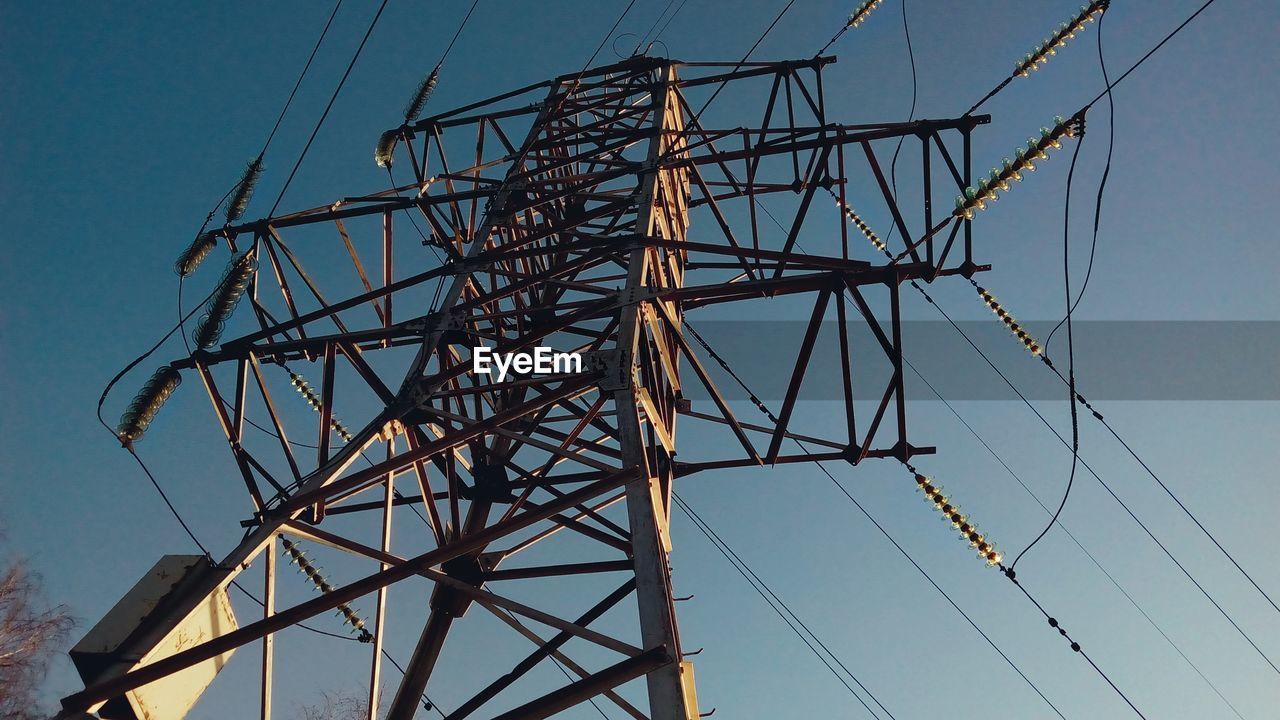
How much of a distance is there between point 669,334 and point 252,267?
4163 millimetres

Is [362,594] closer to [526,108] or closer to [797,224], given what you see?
[797,224]

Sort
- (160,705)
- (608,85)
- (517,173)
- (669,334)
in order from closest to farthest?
(160,705), (669,334), (517,173), (608,85)

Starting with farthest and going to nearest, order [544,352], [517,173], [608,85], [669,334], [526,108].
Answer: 1. [608,85]
2. [526,108]
3. [517,173]
4. [669,334]
5. [544,352]

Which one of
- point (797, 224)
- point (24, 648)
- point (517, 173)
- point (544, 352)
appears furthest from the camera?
point (24, 648)

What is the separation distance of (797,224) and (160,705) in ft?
23.9

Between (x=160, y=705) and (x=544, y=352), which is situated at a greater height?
(x=544, y=352)

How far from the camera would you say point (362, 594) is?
4.44m

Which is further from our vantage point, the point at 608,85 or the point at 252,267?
the point at 608,85

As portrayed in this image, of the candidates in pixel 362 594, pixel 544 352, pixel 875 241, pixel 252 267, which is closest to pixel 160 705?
pixel 362 594

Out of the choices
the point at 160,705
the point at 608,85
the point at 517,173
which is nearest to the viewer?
the point at 160,705

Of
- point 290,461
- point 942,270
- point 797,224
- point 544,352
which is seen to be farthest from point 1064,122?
point 290,461

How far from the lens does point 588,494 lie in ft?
15.5

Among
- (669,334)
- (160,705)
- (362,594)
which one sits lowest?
(160,705)

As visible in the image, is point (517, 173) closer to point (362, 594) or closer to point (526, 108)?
point (526, 108)
